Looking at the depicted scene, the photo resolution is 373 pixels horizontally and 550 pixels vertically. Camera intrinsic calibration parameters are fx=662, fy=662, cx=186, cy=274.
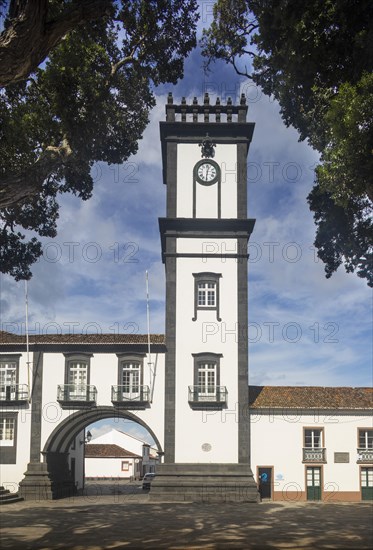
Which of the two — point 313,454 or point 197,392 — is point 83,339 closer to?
point 197,392

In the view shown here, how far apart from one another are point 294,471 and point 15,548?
19402 mm

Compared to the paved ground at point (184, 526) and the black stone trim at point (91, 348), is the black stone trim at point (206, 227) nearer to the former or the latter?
the black stone trim at point (91, 348)

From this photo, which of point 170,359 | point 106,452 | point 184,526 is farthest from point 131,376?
point 106,452

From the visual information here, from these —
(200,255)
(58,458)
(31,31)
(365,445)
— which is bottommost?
(58,458)

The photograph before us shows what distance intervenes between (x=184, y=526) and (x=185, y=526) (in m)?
0.03

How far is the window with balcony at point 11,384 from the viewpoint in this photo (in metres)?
32.2

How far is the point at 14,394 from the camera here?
3231 cm

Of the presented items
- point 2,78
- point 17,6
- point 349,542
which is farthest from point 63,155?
point 349,542

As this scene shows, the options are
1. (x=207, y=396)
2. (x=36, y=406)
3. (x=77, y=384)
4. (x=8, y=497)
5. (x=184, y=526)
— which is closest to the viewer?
(x=184, y=526)

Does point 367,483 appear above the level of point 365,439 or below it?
below

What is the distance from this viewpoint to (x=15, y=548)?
15617 mm

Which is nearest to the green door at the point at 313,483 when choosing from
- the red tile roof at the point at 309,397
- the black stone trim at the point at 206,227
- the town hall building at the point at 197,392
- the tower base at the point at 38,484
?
the town hall building at the point at 197,392

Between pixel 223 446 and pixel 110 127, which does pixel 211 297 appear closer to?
pixel 223 446

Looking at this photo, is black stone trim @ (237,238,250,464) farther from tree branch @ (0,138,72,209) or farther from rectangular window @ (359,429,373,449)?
tree branch @ (0,138,72,209)
